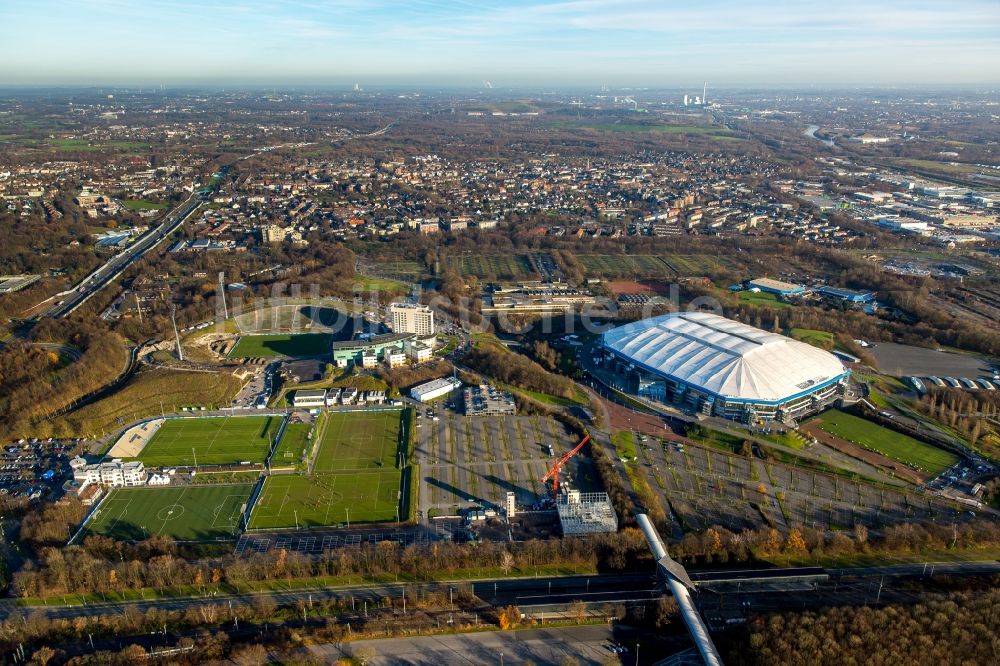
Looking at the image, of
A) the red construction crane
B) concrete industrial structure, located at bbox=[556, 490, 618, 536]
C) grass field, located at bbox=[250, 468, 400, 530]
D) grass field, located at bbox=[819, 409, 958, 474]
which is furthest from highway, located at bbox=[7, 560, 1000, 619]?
grass field, located at bbox=[819, 409, 958, 474]

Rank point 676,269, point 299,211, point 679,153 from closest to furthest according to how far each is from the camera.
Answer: point 676,269, point 299,211, point 679,153

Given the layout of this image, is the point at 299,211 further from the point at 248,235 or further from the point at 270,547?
the point at 270,547

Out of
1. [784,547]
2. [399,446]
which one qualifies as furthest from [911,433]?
[399,446]

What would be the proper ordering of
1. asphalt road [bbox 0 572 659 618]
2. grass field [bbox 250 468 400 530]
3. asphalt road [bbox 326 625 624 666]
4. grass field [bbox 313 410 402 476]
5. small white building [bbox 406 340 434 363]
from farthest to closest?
small white building [bbox 406 340 434 363], grass field [bbox 313 410 402 476], grass field [bbox 250 468 400 530], asphalt road [bbox 0 572 659 618], asphalt road [bbox 326 625 624 666]

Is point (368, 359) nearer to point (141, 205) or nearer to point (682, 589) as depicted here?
point (682, 589)

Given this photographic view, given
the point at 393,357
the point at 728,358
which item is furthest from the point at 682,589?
the point at 393,357

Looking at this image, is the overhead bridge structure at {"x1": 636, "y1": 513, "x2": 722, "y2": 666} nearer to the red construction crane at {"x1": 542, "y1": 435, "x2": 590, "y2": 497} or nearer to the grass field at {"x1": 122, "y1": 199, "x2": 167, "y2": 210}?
the red construction crane at {"x1": 542, "y1": 435, "x2": 590, "y2": 497}

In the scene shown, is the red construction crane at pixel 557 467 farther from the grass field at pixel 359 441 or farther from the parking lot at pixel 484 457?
the grass field at pixel 359 441
